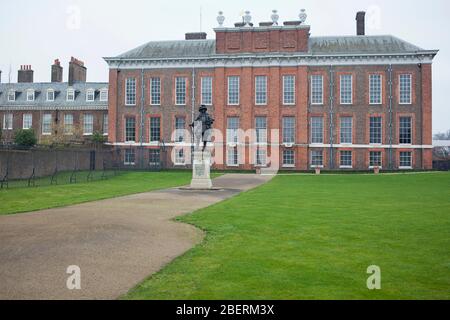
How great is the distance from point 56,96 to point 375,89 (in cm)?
3786

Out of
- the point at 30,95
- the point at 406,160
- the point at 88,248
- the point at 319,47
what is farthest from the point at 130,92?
the point at 88,248

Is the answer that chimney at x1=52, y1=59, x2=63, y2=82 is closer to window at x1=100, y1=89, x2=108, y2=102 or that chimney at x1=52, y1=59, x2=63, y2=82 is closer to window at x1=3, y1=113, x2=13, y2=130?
window at x1=3, y1=113, x2=13, y2=130

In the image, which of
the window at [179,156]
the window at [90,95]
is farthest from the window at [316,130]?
the window at [90,95]

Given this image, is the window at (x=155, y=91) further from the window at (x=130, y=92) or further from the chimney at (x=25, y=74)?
the chimney at (x=25, y=74)

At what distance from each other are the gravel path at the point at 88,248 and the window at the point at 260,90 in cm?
3338

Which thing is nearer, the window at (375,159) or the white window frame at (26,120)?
the window at (375,159)

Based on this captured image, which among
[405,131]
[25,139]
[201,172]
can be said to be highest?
[405,131]

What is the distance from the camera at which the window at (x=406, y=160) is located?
44.0m

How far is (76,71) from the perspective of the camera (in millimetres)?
57500

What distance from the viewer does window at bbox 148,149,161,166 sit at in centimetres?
4731

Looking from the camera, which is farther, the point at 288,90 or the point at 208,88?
the point at 208,88

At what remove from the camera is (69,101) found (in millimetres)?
55062

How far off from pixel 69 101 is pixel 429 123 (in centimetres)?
4064

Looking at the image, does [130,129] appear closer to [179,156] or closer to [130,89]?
[130,89]
